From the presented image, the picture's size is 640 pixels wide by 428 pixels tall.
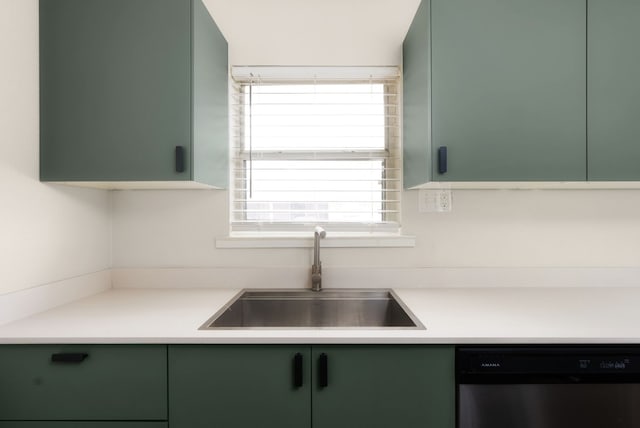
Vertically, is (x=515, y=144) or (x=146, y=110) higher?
(x=146, y=110)

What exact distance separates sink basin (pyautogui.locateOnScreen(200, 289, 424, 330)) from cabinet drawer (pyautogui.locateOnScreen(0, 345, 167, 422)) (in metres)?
0.58

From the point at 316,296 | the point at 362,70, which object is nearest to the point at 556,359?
the point at 316,296

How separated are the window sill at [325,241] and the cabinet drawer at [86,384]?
0.73m

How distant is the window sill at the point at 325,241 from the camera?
1.75 metres

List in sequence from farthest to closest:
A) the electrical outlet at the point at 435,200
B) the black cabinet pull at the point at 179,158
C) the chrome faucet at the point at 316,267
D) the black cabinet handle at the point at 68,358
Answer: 1. the electrical outlet at the point at 435,200
2. the chrome faucet at the point at 316,267
3. the black cabinet pull at the point at 179,158
4. the black cabinet handle at the point at 68,358

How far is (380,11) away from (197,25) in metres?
0.93

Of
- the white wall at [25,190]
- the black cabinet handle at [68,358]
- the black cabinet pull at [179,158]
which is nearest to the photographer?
the black cabinet handle at [68,358]

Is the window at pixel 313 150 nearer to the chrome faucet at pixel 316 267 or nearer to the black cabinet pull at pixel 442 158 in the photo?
the chrome faucet at pixel 316 267

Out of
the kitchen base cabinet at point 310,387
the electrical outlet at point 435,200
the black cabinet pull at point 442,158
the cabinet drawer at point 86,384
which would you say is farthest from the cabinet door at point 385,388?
the electrical outlet at point 435,200

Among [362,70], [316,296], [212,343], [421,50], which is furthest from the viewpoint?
[362,70]

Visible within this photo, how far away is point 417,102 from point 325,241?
78 centimetres

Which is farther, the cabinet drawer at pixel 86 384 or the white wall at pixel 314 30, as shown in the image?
→ the white wall at pixel 314 30

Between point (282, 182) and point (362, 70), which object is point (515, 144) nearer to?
point (362, 70)

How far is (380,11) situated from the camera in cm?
177
